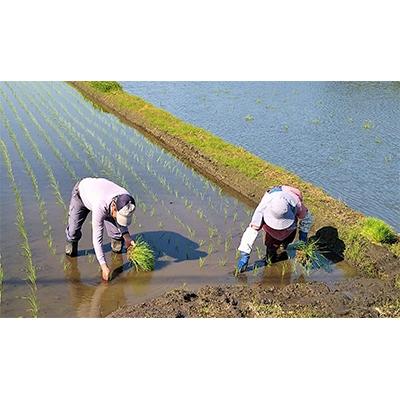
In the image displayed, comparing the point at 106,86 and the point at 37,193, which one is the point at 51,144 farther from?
the point at 106,86

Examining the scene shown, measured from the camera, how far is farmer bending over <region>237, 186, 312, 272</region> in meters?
4.95

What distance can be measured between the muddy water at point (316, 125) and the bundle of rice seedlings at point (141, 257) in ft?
9.74

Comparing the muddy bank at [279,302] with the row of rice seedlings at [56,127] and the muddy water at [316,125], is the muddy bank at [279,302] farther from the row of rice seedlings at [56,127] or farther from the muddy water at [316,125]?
the row of rice seedlings at [56,127]

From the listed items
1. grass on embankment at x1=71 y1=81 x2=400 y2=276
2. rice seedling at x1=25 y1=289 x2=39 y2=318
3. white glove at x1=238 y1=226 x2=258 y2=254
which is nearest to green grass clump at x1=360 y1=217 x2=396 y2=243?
grass on embankment at x1=71 y1=81 x2=400 y2=276

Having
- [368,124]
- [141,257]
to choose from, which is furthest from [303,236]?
[368,124]

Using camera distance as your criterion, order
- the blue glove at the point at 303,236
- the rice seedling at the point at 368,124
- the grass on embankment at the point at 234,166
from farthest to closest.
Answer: the rice seedling at the point at 368,124 → the grass on embankment at the point at 234,166 → the blue glove at the point at 303,236

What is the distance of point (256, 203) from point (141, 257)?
2319 millimetres

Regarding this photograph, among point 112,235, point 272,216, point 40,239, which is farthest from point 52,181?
point 272,216

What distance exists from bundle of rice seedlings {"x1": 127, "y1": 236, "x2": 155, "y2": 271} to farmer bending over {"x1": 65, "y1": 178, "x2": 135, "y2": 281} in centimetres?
8

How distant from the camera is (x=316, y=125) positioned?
10.4 meters

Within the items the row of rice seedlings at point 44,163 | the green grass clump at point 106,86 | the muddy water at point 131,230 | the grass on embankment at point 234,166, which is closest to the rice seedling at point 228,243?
the muddy water at point 131,230

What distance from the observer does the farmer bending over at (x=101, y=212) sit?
4.68 metres

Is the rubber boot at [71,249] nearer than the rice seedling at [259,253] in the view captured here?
Yes

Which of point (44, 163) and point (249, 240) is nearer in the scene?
point (249, 240)
